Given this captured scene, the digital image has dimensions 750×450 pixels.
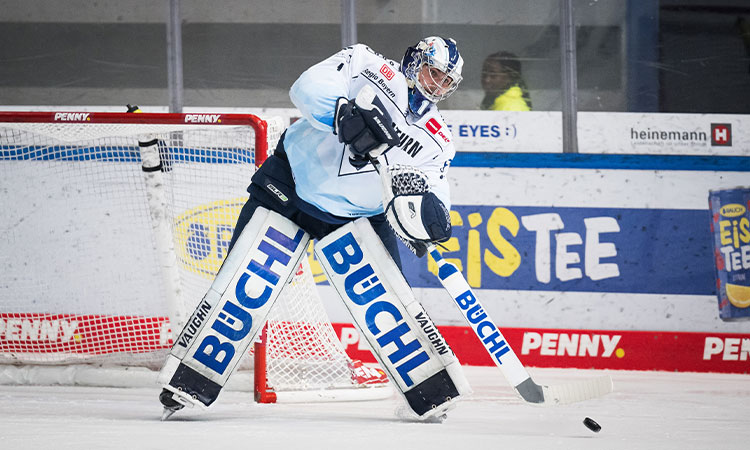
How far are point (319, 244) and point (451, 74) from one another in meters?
0.60

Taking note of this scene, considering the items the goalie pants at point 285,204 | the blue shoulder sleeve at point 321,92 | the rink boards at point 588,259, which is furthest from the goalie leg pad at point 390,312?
the rink boards at point 588,259

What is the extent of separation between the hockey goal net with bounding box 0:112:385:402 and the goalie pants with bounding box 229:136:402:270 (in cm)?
55

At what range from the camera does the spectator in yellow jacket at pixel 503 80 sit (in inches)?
173

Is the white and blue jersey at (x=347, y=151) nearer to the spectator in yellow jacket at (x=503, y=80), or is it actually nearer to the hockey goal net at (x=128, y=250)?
the hockey goal net at (x=128, y=250)

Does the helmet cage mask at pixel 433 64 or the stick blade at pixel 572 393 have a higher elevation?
the helmet cage mask at pixel 433 64

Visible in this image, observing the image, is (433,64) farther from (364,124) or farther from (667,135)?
(667,135)

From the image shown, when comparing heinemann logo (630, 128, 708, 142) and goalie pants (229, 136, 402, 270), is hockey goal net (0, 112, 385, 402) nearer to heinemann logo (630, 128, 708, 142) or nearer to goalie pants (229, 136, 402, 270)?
goalie pants (229, 136, 402, 270)

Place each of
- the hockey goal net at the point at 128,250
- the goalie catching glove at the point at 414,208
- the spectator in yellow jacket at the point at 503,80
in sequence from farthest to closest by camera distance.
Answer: the spectator in yellow jacket at the point at 503,80, the hockey goal net at the point at 128,250, the goalie catching glove at the point at 414,208

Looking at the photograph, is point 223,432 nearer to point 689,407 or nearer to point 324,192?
point 324,192

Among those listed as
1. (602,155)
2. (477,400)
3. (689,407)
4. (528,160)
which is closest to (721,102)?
(602,155)

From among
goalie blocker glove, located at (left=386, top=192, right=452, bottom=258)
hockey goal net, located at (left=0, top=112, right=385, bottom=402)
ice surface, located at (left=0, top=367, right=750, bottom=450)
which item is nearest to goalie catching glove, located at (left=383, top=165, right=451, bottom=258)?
goalie blocker glove, located at (left=386, top=192, right=452, bottom=258)

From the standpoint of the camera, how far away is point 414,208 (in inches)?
94.0

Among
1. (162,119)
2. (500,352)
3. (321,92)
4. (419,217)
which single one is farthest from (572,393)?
(162,119)

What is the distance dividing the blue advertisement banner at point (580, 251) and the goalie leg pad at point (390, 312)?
1.68 m
